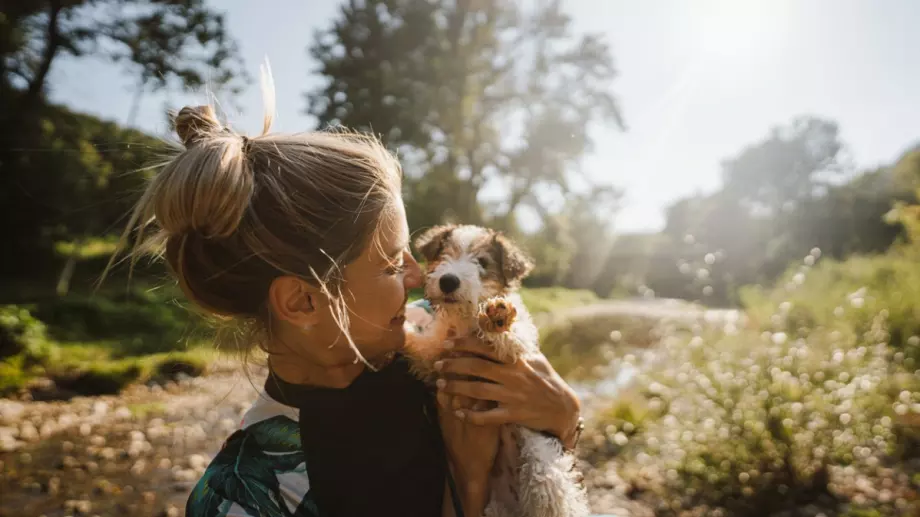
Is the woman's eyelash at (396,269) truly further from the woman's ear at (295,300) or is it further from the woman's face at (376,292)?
the woman's ear at (295,300)

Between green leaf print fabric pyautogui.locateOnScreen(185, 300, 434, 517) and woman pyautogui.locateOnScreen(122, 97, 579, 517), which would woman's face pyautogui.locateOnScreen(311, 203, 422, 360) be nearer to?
woman pyautogui.locateOnScreen(122, 97, 579, 517)

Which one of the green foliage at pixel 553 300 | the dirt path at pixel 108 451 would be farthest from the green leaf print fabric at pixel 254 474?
the green foliage at pixel 553 300

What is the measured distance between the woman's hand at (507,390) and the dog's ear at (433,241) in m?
0.48

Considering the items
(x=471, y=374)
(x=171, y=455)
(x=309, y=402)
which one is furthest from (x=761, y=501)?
(x=171, y=455)

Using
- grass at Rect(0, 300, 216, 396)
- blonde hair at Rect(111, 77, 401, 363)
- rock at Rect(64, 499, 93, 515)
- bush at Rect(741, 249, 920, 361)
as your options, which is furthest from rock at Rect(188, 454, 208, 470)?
bush at Rect(741, 249, 920, 361)

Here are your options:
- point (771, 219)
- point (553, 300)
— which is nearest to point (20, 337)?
point (553, 300)

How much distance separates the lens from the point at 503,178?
20.9 metres

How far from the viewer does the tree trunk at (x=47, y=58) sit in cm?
860

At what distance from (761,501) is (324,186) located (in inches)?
187

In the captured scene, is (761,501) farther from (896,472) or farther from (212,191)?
(212,191)

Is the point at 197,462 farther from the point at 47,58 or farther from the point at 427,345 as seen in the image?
the point at 47,58

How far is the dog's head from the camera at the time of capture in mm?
2107

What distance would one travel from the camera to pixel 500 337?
6.64 ft

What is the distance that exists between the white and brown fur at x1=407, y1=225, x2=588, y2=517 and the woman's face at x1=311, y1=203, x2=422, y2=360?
0.80 ft
